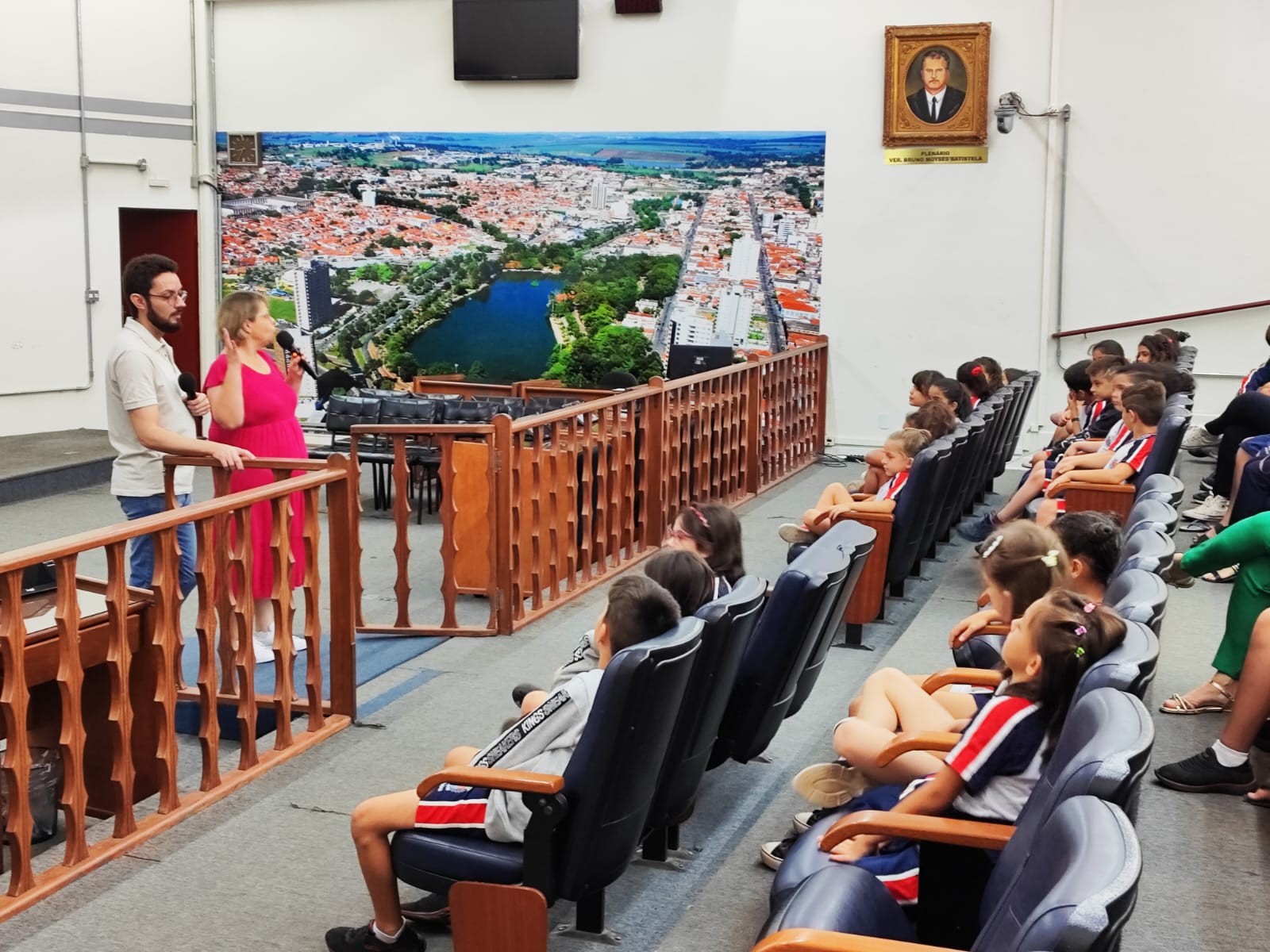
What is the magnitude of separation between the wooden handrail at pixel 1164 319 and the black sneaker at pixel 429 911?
798 cm

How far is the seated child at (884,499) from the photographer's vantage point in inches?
215

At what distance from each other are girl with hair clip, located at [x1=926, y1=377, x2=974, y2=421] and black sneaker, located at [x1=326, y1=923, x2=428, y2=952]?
4.42 metres

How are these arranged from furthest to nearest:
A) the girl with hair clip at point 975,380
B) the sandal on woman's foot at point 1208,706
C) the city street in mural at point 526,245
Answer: the city street in mural at point 526,245 < the girl with hair clip at point 975,380 < the sandal on woman's foot at point 1208,706

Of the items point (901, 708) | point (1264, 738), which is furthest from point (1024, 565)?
point (1264, 738)

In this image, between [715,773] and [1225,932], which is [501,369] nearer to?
[715,773]

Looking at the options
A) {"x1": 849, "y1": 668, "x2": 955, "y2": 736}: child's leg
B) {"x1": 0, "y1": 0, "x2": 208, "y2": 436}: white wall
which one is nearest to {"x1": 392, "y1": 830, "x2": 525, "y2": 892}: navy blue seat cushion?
{"x1": 849, "y1": 668, "x2": 955, "y2": 736}: child's leg

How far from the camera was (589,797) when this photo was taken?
2.65m

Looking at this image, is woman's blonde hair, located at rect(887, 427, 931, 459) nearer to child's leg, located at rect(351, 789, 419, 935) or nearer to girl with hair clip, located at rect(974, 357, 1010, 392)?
girl with hair clip, located at rect(974, 357, 1010, 392)

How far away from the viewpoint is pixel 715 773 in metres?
4.01

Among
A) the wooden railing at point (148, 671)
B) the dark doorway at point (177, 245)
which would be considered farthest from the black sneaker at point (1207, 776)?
the dark doorway at point (177, 245)

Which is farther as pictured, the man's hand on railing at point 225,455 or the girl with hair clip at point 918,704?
the man's hand on railing at point 225,455

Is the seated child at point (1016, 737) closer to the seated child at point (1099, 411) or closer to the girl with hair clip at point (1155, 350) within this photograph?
the seated child at point (1099, 411)

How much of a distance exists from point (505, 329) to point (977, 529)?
17.2 feet

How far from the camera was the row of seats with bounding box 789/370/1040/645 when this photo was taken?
5430 mm
